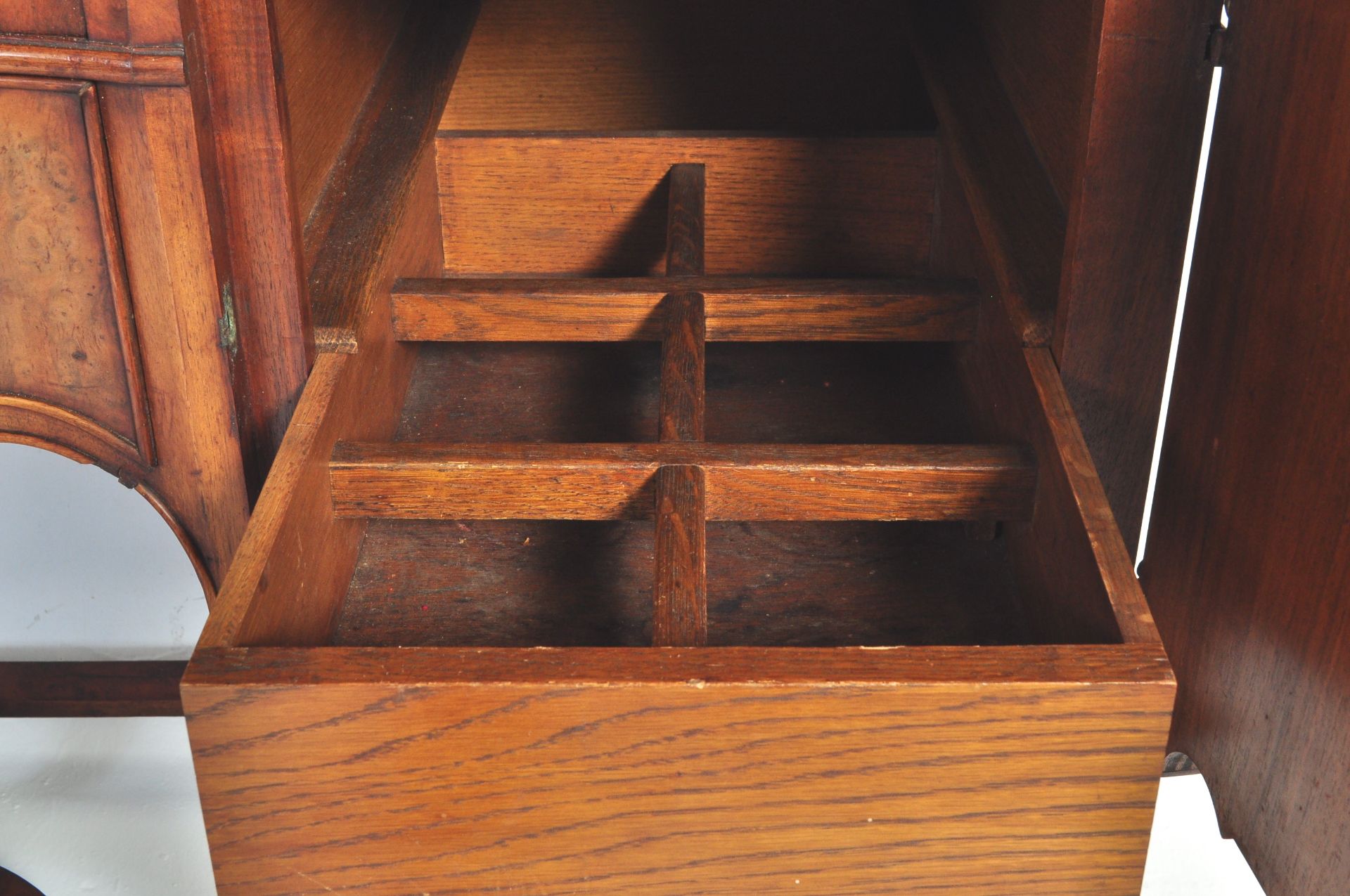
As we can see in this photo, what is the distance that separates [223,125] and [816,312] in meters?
0.58

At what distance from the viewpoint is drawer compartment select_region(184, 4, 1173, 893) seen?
31.3 inches

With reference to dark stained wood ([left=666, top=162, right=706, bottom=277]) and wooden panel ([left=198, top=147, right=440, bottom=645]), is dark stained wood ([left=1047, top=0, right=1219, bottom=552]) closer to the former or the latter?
dark stained wood ([left=666, top=162, right=706, bottom=277])

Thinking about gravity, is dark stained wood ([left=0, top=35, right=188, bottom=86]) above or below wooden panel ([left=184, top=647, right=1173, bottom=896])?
above

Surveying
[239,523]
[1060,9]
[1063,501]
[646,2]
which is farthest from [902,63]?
[239,523]

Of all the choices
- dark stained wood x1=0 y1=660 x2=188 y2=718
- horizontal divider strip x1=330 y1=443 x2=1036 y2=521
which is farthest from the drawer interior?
dark stained wood x1=0 y1=660 x2=188 y2=718

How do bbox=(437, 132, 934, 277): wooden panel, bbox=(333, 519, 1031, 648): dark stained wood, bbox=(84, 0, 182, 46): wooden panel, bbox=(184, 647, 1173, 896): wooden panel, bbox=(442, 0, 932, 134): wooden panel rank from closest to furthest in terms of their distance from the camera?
bbox=(184, 647, 1173, 896): wooden panel < bbox=(84, 0, 182, 46): wooden panel < bbox=(333, 519, 1031, 648): dark stained wood < bbox=(437, 132, 934, 277): wooden panel < bbox=(442, 0, 932, 134): wooden panel

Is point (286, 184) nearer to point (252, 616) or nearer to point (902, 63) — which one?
point (252, 616)

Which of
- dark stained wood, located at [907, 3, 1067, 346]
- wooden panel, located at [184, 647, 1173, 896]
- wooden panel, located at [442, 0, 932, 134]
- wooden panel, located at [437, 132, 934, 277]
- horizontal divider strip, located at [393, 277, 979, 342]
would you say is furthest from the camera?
wooden panel, located at [442, 0, 932, 134]

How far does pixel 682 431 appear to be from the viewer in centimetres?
108

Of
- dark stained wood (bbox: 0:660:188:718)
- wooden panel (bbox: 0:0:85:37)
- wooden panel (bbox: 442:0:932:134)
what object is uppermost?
wooden panel (bbox: 0:0:85:37)

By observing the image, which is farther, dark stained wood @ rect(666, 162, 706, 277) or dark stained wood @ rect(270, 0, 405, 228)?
dark stained wood @ rect(666, 162, 706, 277)

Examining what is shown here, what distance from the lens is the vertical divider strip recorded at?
0.86 meters

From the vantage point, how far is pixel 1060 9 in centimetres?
127

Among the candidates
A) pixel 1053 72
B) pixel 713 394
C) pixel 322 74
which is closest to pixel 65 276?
pixel 322 74
